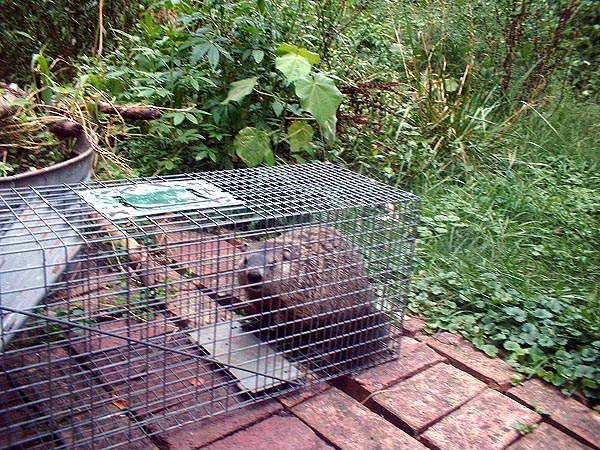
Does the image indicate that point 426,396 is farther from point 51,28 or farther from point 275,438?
point 51,28

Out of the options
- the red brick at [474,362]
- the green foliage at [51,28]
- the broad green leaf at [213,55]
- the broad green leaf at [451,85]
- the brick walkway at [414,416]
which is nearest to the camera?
the brick walkway at [414,416]

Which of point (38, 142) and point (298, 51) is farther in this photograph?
point (298, 51)

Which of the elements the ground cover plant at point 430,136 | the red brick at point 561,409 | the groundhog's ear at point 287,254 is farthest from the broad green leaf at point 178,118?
the red brick at point 561,409

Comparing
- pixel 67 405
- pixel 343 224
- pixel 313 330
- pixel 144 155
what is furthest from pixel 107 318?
pixel 144 155

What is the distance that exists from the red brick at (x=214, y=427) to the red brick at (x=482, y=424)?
23.6 inches

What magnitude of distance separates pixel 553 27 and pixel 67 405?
5516 mm

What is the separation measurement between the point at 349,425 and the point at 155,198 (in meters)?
1.09

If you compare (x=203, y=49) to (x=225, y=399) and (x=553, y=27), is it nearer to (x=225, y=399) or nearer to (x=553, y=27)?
(x=225, y=399)

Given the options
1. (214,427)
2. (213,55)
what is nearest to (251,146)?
(213,55)

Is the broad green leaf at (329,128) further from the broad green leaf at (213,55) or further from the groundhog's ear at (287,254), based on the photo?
the groundhog's ear at (287,254)

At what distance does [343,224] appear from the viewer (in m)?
2.29

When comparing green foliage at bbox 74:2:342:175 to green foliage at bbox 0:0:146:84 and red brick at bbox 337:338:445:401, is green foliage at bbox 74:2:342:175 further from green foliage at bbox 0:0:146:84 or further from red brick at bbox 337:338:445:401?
red brick at bbox 337:338:445:401

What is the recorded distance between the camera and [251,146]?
3.51m

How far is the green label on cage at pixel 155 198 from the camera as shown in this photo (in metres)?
1.85
